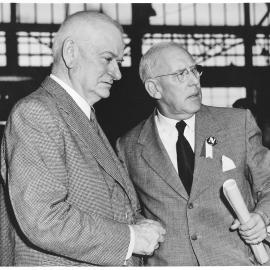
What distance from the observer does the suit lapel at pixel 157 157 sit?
7.23 feet

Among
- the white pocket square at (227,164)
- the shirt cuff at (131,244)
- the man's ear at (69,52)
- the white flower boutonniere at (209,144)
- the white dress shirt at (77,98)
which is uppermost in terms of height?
the man's ear at (69,52)

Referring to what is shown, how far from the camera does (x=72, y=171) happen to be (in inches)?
63.1

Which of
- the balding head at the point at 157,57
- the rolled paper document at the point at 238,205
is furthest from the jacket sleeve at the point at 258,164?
the balding head at the point at 157,57

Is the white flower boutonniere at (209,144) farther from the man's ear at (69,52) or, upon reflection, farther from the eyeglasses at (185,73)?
the man's ear at (69,52)

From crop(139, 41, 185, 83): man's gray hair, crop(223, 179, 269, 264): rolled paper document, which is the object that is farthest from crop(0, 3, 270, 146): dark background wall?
crop(223, 179, 269, 264): rolled paper document

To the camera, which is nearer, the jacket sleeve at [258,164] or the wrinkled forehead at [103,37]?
the wrinkled forehead at [103,37]

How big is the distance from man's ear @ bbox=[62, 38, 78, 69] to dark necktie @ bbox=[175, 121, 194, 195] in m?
0.78

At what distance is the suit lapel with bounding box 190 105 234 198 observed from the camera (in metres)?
2.17

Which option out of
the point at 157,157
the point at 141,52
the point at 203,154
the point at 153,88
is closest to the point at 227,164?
the point at 203,154

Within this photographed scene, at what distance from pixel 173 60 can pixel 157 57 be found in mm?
112

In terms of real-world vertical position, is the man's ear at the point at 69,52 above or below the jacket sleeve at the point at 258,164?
above

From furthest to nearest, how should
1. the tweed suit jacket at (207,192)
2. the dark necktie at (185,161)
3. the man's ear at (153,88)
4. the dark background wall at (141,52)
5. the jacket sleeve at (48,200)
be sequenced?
the dark background wall at (141,52), the man's ear at (153,88), the dark necktie at (185,161), the tweed suit jacket at (207,192), the jacket sleeve at (48,200)

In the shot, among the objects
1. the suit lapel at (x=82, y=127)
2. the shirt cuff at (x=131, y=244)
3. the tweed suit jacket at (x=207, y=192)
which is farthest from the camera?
the tweed suit jacket at (x=207, y=192)

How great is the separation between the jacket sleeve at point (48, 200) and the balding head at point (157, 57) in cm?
113
